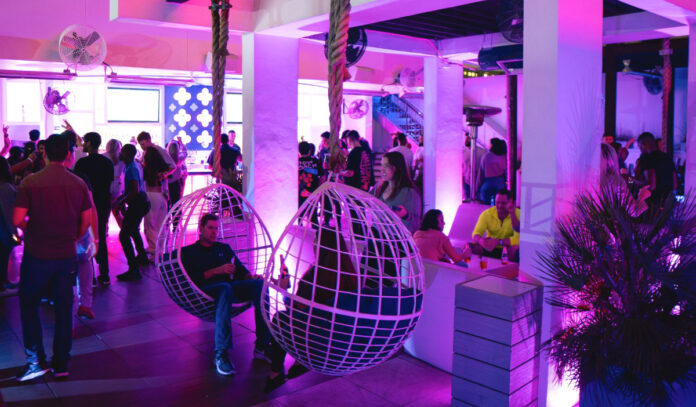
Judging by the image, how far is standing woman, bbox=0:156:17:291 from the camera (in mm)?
5250

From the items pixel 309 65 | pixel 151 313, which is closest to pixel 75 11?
pixel 309 65

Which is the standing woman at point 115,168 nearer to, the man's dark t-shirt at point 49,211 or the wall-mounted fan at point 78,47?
the wall-mounted fan at point 78,47

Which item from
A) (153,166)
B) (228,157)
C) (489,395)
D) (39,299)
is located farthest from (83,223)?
(228,157)

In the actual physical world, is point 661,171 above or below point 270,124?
below

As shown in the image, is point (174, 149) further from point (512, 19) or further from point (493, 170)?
point (512, 19)

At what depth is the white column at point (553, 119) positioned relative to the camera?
11.6 feet

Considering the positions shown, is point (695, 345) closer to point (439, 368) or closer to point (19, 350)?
point (439, 368)

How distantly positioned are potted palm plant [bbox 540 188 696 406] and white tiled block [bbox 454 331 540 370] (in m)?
0.19

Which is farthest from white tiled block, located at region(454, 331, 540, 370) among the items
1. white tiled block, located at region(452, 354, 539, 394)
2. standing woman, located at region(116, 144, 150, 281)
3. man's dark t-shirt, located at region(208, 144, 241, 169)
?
man's dark t-shirt, located at region(208, 144, 241, 169)

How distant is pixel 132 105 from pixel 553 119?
1488cm

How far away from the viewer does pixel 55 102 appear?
11.3 m

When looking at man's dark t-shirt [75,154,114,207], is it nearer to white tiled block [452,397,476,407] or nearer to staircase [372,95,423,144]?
white tiled block [452,397,476,407]

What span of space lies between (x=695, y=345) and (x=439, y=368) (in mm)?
1670

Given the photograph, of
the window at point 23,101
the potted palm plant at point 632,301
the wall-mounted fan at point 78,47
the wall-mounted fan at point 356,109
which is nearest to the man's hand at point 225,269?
the potted palm plant at point 632,301
